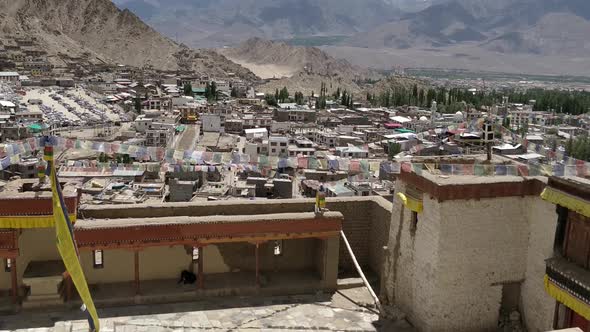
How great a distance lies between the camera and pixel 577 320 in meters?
9.55

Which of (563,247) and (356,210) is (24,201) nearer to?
(356,210)

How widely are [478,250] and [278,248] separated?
15.5ft

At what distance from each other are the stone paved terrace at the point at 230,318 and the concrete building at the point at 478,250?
1.02 meters

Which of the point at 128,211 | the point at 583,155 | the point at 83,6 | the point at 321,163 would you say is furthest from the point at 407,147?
the point at 83,6

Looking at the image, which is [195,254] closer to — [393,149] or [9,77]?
[393,149]

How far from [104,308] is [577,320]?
8.49m

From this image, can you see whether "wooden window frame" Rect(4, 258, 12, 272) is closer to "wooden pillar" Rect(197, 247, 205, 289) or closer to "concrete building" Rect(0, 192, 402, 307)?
"concrete building" Rect(0, 192, 402, 307)

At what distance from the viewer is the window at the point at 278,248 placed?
13906 millimetres

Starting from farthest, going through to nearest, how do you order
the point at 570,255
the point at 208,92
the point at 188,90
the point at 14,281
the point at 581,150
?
the point at 188,90, the point at 208,92, the point at 581,150, the point at 14,281, the point at 570,255

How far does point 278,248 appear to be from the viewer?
1395 cm

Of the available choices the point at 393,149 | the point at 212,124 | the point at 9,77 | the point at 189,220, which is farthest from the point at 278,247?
the point at 9,77

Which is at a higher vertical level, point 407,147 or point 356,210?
point 356,210

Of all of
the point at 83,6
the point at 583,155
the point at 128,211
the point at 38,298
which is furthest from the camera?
the point at 83,6

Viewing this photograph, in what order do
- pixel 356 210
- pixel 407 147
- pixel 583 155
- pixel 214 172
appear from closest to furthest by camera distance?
pixel 356 210, pixel 214 172, pixel 583 155, pixel 407 147
